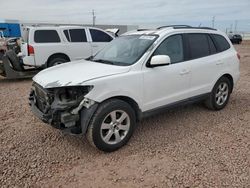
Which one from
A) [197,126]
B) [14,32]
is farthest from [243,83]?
[14,32]

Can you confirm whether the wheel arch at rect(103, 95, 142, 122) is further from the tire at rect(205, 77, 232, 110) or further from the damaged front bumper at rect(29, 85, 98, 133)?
the tire at rect(205, 77, 232, 110)

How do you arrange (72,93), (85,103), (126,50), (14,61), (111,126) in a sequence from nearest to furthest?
(85,103)
(72,93)
(111,126)
(126,50)
(14,61)

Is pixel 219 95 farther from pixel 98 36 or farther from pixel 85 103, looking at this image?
pixel 98 36

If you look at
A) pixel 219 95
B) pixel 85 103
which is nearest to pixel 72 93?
pixel 85 103

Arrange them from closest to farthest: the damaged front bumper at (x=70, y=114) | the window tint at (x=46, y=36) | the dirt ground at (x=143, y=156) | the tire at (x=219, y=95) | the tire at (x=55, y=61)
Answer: the dirt ground at (x=143, y=156)
the damaged front bumper at (x=70, y=114)
the tire at (x=219, y=95)
the window tint at (x=46, y=36)
the tire at (x=55, y=61)

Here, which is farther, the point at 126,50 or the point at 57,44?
the point at 57,44

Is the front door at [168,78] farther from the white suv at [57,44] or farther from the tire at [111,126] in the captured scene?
the white suv at [57,44]

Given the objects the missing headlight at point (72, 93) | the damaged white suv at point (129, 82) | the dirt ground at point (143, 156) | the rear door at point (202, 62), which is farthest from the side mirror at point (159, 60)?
the dirt ground at point (143, 156)

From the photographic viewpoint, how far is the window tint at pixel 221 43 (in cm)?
486

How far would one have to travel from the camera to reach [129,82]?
3.44 meters

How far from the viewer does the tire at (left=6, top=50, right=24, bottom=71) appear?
7948 mm

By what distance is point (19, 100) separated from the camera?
235 inches

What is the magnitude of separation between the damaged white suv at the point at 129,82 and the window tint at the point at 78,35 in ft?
15.8

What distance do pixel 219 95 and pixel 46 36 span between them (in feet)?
20.6
